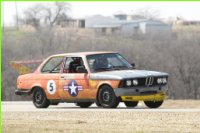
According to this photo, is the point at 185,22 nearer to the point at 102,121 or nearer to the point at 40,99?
the point at 40,99

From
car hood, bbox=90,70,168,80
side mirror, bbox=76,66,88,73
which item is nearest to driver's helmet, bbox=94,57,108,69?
side mirror, bbox=76,66,88,73

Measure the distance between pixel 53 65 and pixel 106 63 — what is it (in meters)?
1.85

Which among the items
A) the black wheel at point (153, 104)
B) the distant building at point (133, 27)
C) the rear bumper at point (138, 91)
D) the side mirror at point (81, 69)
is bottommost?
the black wheel at point (153, 104)

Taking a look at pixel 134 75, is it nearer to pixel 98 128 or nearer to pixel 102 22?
pixel 98 128

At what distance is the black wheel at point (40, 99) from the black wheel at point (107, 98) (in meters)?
2.16

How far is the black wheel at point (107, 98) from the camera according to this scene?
1883cm

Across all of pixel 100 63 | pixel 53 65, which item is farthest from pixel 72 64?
pixel 100 63

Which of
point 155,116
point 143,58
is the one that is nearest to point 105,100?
point 155,116

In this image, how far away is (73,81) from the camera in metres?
19.9

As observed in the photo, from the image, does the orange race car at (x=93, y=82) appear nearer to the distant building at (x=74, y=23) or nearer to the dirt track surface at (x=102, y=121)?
the dirt track surface at (x=102, y=121)

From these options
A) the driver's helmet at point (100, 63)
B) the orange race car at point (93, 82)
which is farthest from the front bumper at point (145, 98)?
the driver's helmet at point (100, 63)

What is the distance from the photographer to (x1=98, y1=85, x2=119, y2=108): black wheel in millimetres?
18828

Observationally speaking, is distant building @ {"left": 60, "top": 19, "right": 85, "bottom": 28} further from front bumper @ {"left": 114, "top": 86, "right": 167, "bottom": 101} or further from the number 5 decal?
front bumper @ {"left": 114, "top": 86, "right": 167, "bottom": 101}

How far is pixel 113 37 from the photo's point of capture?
288 feet
